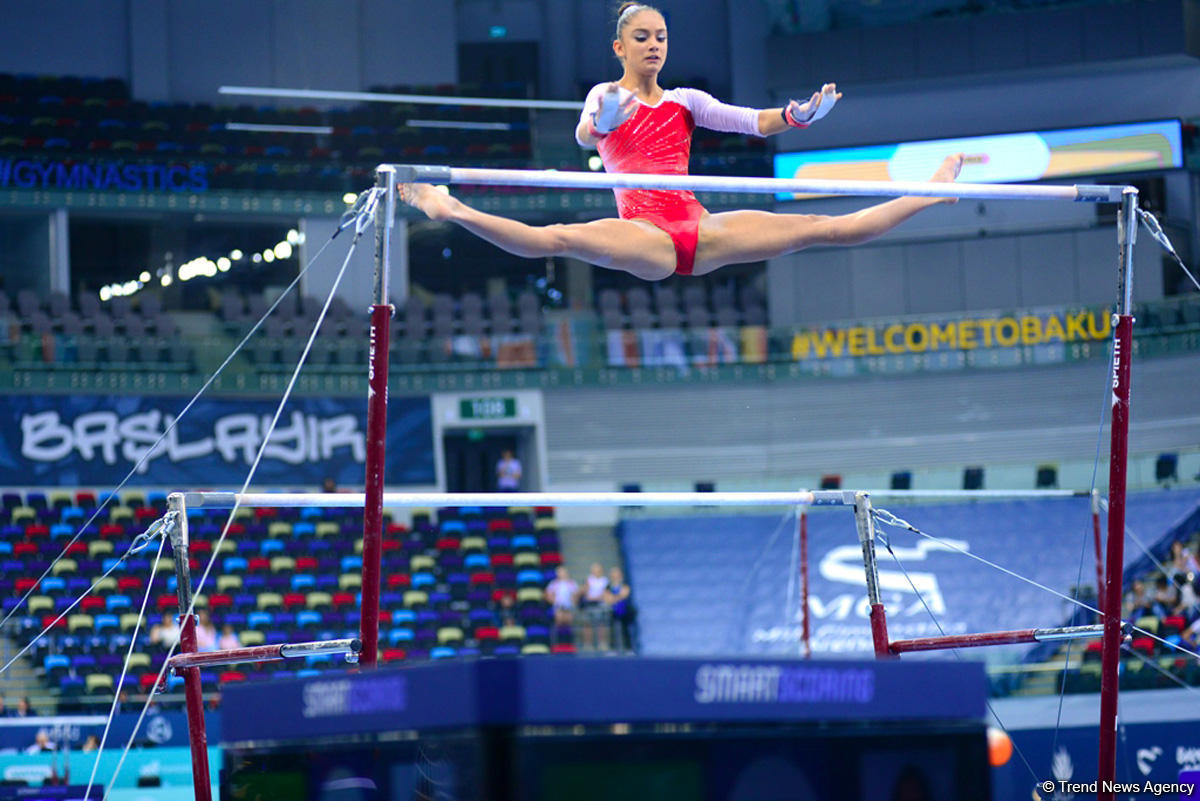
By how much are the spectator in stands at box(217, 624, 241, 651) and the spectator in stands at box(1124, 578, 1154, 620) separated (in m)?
9.61

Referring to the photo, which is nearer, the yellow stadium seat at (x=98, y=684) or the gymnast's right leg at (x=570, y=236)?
the gymnast's right leg at (x=570, y=236)

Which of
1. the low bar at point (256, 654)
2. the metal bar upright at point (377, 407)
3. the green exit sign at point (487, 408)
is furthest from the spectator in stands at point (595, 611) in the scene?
the metal bar upright at point (377, 407)

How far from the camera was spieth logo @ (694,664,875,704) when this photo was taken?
3139mm

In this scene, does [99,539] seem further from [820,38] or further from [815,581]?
[820,38]

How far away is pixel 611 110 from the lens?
585cm

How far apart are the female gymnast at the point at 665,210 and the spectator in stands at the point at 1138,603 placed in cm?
995

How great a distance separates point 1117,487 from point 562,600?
1119cm

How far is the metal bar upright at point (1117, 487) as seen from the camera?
22.7 ft

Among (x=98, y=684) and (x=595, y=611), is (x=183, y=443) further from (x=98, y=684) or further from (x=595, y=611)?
(x=595, y=611)

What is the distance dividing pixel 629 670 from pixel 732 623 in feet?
50.4

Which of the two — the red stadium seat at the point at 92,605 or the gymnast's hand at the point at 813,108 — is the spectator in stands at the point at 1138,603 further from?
the red stadium seat at the point at 92,605

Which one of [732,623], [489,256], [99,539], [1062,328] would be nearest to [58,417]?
[99,539]

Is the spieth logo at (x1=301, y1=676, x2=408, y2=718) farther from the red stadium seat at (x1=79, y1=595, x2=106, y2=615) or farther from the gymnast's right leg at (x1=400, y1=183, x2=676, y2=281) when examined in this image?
the red stadium seat at (x1=79, y1=595, x2=106, y2=615)

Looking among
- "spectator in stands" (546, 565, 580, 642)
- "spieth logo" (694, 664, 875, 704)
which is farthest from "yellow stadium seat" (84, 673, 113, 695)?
"spieth logo" (694, 664, 875, 704)
